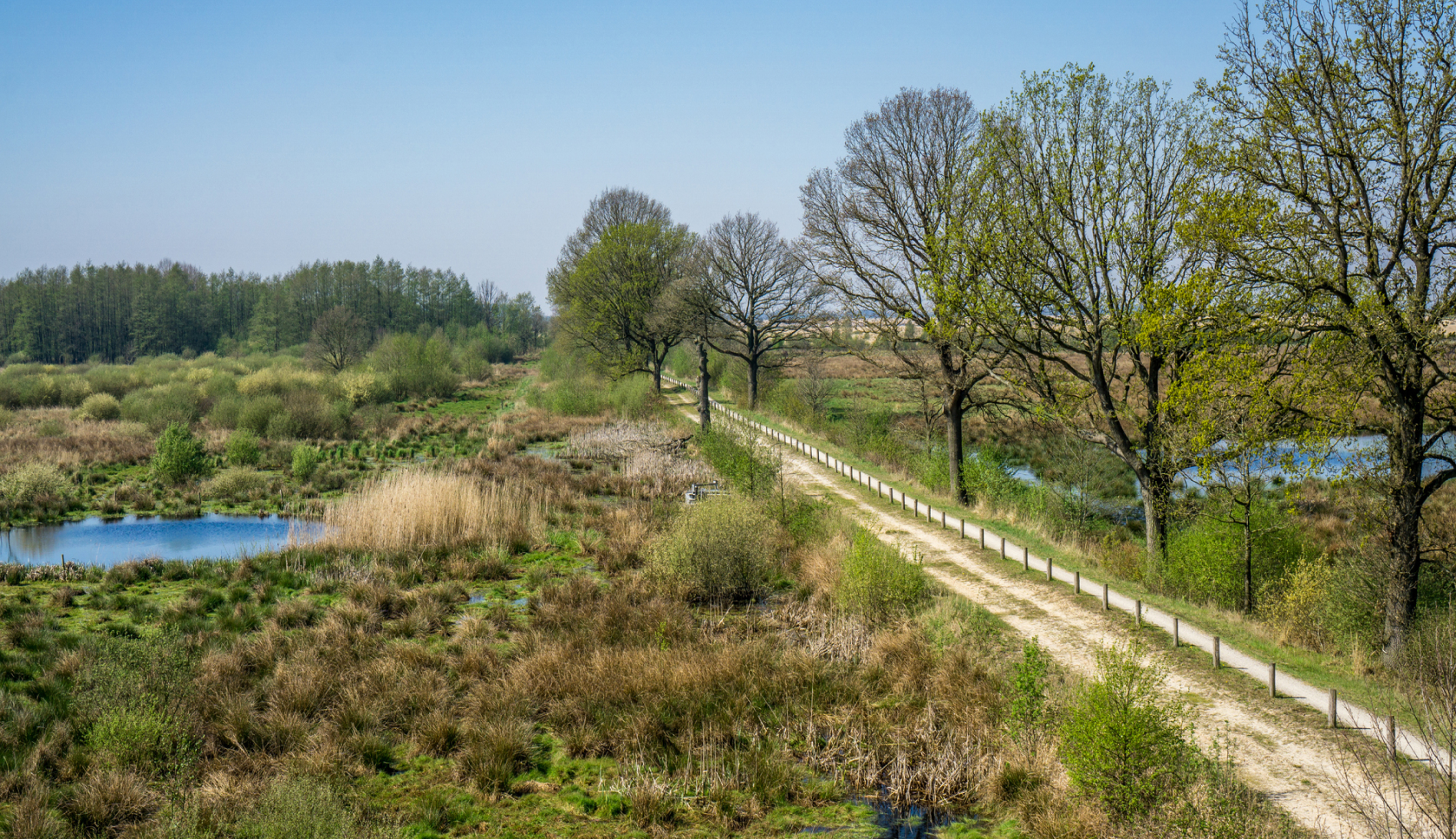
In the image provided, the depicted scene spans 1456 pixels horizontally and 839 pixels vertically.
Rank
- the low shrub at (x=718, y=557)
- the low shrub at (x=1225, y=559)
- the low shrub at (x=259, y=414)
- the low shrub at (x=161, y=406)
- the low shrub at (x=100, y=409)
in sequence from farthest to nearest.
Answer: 1. the low shrub at (x=100, y=409)
2. the low shrub at (x=161, y=406)
3. the low shrub at (x=259, y=414)
4. the low shrub at (x=718, y=557)
5. the low shrub at (x=1225, y=559)

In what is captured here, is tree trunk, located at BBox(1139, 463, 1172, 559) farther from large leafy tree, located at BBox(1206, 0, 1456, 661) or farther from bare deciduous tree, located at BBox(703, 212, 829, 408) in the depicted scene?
bare deciduous tree, located at BBox(703, 212, 829, 408)

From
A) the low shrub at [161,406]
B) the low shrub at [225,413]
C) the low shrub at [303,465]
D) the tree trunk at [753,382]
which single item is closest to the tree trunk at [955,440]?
the tree trunk at [753,382]

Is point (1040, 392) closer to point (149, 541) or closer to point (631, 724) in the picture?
point (631, 724)

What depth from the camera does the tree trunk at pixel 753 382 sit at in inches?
1925

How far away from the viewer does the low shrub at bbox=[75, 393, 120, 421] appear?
49.5 metres

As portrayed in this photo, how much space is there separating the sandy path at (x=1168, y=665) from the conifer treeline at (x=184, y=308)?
94429mm

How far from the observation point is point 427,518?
74.9 feet

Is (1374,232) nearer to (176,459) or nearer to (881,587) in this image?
(881,587)

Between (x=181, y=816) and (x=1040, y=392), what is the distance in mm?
18357

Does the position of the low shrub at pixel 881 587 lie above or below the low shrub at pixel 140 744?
above

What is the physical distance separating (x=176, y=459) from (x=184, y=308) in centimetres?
7669

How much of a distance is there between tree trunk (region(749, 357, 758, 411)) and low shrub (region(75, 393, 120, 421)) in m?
38.6

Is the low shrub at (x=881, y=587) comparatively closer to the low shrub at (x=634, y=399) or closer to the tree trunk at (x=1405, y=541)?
the tree trunk at (x=1405, y=541)

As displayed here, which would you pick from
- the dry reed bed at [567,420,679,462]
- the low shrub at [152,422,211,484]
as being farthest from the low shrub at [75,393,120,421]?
the dry reed bed at [567,420,679,462]
